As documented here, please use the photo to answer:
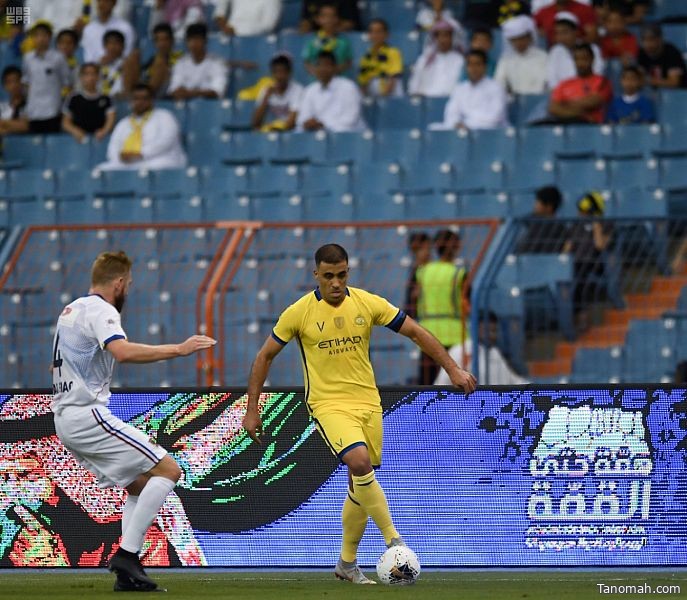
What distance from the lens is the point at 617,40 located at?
16.8m

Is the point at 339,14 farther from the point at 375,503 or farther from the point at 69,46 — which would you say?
the point at 375,503

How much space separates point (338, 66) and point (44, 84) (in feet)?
12.6

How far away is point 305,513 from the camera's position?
912 centimetres

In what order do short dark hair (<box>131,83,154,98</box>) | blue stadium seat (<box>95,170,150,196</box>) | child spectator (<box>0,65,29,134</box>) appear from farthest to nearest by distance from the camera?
child spectator (<box>0,65,29,134</box>)
short dark hair (<box>131,83,154,98</box>)
blue stadium seat (<box>95,170,150,196</box>)

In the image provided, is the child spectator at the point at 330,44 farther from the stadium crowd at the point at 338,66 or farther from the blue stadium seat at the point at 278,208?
the blue stadium seat at the point at 278,208

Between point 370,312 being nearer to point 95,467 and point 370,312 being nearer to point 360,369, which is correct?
point 360,369

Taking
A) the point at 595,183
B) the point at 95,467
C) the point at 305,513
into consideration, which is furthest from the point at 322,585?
the point at 595,183

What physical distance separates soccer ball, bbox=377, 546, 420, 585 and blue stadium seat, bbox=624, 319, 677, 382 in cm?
510

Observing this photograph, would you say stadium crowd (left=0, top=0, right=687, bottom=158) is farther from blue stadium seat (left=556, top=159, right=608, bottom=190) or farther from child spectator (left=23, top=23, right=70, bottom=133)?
blue stadium seat (left=556, top=159, right=608, bottom=190)

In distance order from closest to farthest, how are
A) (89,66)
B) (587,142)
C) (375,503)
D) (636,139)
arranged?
1. (375,503)
2. (636,139)
3. (587,142)
4. (89,66)

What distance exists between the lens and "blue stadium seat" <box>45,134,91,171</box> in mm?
17547

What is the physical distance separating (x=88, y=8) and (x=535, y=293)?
9.66 meters
